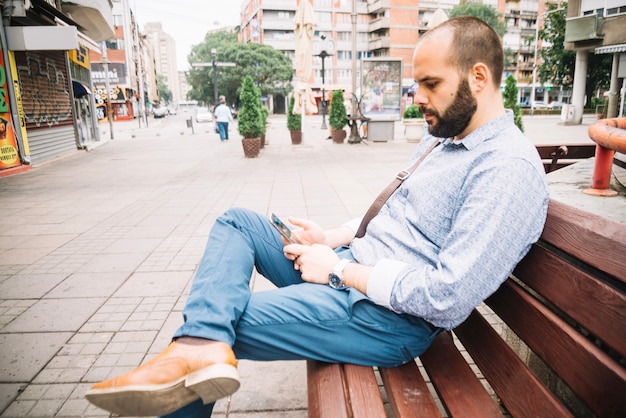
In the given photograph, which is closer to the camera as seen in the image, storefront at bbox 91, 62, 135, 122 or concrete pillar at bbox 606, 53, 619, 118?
concrete pillar at bbox 606, 53, 619, 118

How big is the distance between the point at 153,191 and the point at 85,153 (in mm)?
8782

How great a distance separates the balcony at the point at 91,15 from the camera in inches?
571

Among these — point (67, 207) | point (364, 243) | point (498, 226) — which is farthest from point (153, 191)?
point (498, 226)

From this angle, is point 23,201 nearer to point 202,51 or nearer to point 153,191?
point 153,191

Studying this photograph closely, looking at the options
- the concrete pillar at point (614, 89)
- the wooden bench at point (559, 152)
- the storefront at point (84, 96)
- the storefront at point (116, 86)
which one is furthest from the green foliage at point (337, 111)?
the storefront at point (116, 86)

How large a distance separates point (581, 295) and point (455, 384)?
55cm

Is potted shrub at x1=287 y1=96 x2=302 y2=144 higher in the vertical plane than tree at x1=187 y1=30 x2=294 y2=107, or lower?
lower

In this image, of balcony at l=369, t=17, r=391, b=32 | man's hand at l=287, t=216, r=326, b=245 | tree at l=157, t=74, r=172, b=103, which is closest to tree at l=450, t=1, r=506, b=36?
balcony at l=369, t=17, r=391, b=32

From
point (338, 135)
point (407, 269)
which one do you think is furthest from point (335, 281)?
point (338, 135)

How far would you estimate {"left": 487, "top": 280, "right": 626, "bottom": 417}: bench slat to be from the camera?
1031 mm

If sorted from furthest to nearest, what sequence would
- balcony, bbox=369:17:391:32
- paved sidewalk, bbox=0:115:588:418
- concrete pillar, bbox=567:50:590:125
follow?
balcony, bbox=369:17:391:32 → concrete pillar, bbox=567:50:590:125 → paved sidewalk, bbox=0:115:588:418

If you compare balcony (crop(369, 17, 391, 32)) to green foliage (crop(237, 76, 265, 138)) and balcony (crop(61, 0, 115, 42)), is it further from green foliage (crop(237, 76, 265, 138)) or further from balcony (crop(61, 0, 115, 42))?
green foliage (crop(237, 76, 265, 138))

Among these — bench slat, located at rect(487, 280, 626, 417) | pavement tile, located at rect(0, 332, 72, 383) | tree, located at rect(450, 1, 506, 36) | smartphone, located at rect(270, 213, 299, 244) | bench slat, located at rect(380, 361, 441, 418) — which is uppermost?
tree, located at rect(450, 1, 506, 36)

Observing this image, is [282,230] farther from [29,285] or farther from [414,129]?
[414,129]
